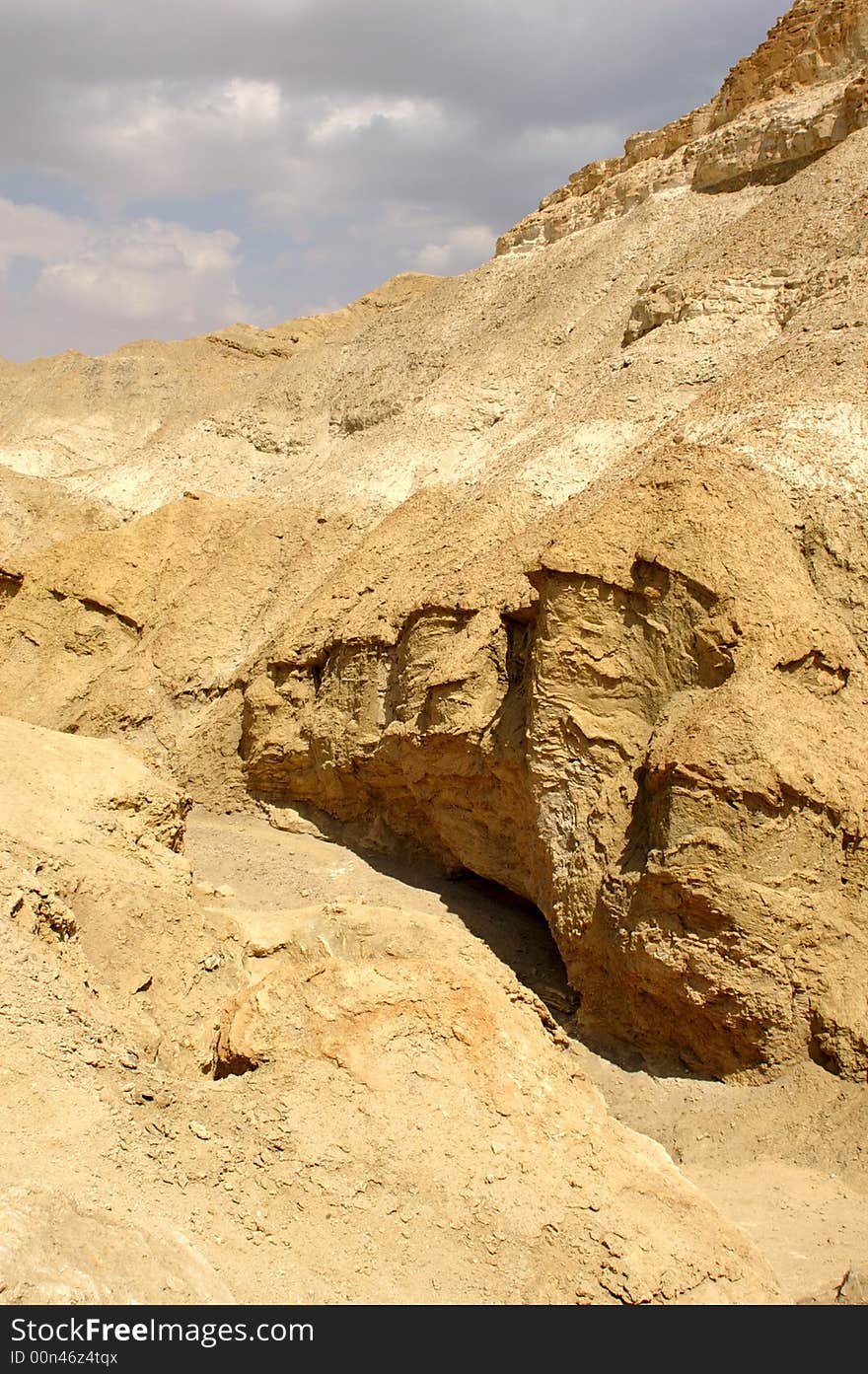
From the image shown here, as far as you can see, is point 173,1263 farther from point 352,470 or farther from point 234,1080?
point 352,470

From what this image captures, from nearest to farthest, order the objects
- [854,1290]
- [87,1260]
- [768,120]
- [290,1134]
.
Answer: [87,1260] < [290,1134] < [854,1290] < [768,120]

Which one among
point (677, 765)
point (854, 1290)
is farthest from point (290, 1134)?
point (677, 765)

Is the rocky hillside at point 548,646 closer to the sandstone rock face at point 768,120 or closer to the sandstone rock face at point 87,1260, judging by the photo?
the sandstone rock face at point 768,120

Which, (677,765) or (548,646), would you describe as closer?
(677,765)

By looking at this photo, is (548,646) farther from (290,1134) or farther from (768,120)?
(768,120)

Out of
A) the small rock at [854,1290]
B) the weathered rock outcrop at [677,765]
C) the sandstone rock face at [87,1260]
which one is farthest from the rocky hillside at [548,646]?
the sandstone rock face at [87,1260]

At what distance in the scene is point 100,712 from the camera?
54.9 feet

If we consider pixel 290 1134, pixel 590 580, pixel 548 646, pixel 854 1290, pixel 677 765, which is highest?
pixel 590 580

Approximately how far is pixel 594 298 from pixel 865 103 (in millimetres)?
5311

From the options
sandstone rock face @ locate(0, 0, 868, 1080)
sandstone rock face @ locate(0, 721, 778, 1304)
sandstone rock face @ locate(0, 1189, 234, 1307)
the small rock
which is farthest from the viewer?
sandstone rock face @ locate(0, 0, 868, 1080)

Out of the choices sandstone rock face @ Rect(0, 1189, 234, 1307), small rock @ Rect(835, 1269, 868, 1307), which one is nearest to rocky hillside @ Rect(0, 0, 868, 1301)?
small rock @ Rect(835, 1269, 868, 1307)

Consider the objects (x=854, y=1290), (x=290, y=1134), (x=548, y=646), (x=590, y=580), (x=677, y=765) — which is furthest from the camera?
(x=548, y=646)

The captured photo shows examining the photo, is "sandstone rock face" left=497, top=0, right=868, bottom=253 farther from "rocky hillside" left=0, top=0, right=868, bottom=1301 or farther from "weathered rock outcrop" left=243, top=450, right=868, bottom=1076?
"weathered rock outcrop" left=243, top=450, right=868, bottom=1076
